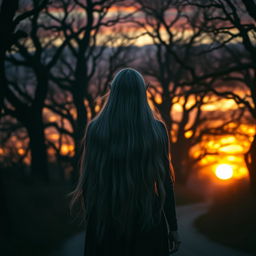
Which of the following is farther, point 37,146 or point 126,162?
point 37,146

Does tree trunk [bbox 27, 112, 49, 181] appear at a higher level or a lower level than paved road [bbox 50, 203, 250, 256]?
higher

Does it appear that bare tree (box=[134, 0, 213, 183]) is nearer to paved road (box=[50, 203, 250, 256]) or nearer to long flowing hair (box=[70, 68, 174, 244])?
paved road (box=[50, 203, 250, 256])

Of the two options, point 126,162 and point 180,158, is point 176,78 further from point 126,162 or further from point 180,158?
point 126,162

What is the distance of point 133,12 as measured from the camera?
114 feet

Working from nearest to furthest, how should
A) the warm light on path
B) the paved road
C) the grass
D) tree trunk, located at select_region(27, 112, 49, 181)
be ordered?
the paved road, the grass, tree trunk, located at select_region(27, 112, 49, 181), the warm light on path

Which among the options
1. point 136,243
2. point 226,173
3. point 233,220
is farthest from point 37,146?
point 136,243

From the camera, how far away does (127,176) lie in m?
4.37

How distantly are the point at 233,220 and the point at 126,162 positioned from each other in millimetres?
11005

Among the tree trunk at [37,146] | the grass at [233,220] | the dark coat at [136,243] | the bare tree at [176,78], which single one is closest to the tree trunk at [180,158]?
the bare tree at [176,78]

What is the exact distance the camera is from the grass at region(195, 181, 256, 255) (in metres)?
13.1

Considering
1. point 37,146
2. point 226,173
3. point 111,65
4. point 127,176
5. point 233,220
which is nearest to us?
point 127,176

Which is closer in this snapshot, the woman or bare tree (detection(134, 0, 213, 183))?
the woman

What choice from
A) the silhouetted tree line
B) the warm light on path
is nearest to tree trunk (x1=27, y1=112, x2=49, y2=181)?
the silhouetted tree line

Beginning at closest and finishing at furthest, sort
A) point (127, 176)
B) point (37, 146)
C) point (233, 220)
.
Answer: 1. point (127, 176)
2. point (233, 220)
3. point (37, 146)
